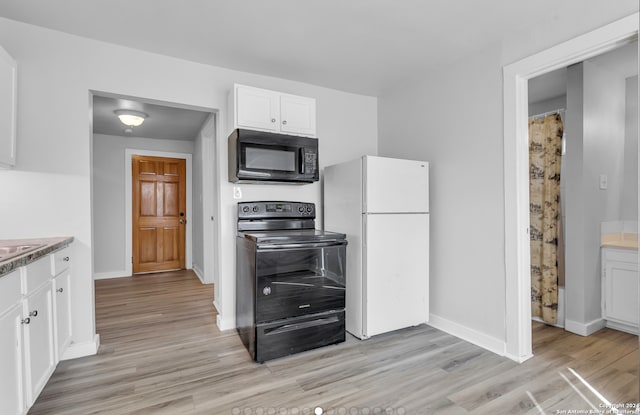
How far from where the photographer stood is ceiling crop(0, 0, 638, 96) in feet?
6.66

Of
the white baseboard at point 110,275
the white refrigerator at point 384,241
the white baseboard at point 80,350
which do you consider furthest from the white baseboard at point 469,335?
the white baseboard at point 110,275

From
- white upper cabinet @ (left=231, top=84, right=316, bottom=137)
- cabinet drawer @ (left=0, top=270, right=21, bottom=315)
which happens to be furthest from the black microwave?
cabinet drawer @ (left=0, top=270, right=21, bottom=315)

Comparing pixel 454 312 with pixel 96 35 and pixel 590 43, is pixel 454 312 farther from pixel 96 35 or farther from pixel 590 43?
pixel 96 35

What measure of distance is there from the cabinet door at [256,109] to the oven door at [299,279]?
106 cm

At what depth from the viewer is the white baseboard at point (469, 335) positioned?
8.09ft

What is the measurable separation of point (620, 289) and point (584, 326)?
0.47 meters

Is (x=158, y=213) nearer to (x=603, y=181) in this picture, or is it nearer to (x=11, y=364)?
(x=11, y=364)

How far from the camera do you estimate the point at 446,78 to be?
2.89 m

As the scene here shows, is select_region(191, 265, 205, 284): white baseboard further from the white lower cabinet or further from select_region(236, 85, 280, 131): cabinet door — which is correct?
select_region(236, 85, 280, 131): cabinet door

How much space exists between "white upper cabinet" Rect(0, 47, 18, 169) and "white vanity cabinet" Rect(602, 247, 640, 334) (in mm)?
4599

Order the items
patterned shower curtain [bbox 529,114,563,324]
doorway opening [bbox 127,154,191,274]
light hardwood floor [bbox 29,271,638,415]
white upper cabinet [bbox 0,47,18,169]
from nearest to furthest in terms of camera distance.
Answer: light hardwood floor [bbox 29,271,638,415] → white upper cabinet [bbox 0,47,18,169] → patterned shower curtain [bbox 529,114,563,324] → doorway opening [bbox 127,154,191,274]

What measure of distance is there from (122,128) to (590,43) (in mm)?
5332

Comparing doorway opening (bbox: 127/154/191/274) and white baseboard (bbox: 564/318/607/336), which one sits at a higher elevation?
doorway opening (bbox: 127/154/191/274)

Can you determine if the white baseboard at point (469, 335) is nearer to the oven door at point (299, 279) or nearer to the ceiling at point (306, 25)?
the oven door at point (299, 279)
